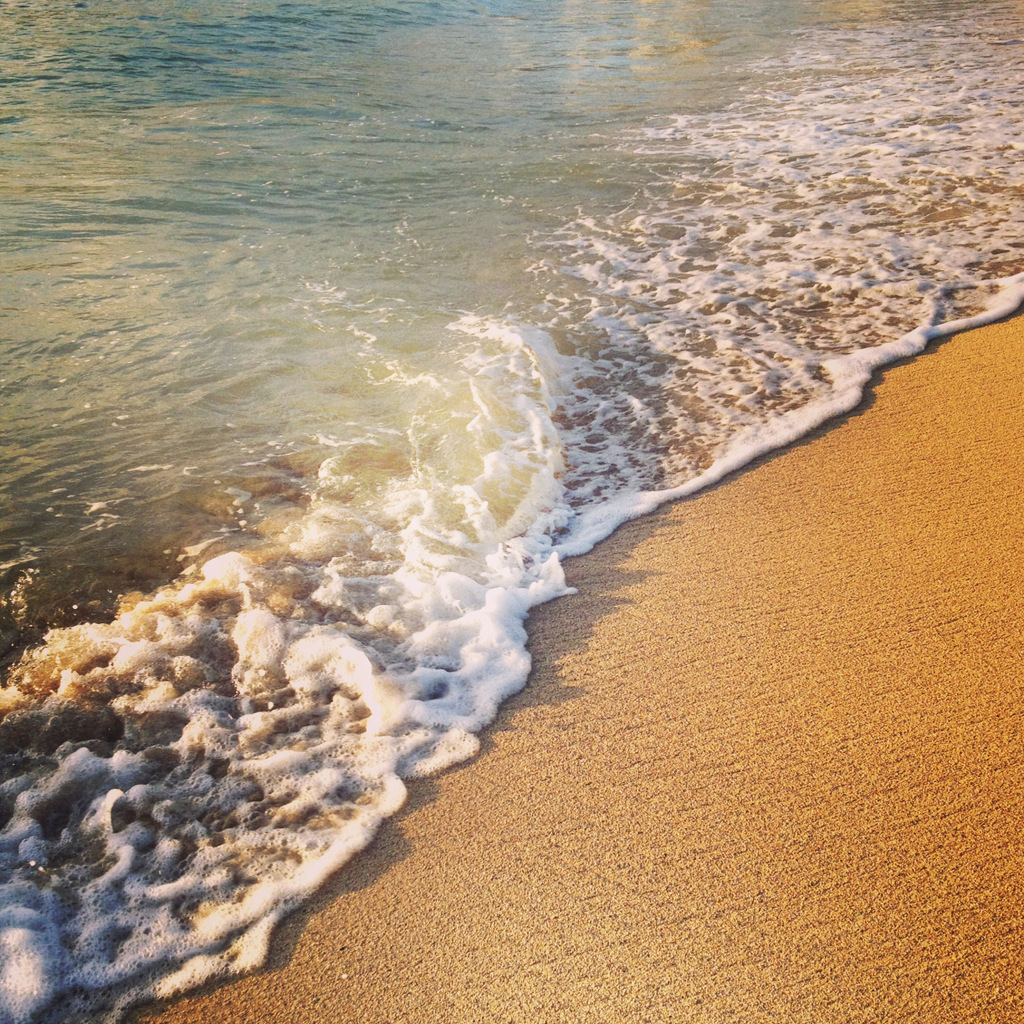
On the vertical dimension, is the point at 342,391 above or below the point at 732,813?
above

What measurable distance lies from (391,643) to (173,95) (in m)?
11.7

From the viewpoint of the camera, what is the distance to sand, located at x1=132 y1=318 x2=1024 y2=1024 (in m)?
1.81

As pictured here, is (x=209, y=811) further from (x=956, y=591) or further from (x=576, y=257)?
(x=576, y=257)

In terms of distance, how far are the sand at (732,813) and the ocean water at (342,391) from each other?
0.21 m

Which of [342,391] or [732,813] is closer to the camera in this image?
[732,813]

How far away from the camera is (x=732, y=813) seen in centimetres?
219

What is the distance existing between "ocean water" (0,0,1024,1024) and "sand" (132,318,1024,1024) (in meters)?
0.21

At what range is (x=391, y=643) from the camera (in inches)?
114

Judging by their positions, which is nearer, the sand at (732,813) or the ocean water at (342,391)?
the sand at (732,813)

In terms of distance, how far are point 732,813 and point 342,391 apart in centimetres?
336

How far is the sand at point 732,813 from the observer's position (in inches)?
71.3

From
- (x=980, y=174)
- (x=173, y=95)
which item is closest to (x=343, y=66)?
(x=173, y=95)

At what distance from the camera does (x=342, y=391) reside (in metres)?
4.68

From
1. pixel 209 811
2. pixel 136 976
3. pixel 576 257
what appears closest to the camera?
pixel 136 976
